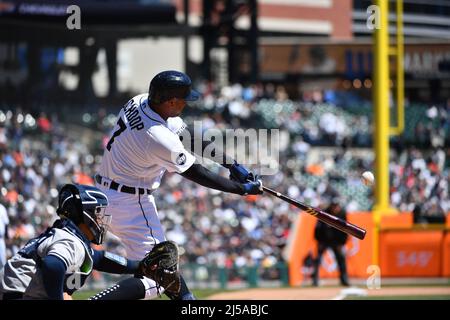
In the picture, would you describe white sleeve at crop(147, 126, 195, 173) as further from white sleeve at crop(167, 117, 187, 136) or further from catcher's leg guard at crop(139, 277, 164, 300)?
catcher's leg guard at crop(139, 277, 164, 300)

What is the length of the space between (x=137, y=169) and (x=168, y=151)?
0.37 metres

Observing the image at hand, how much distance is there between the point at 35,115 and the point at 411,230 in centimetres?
913

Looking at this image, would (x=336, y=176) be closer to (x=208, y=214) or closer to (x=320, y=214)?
(x=208, y=214)

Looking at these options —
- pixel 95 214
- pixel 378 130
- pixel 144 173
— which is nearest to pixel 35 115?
pixel 378 130

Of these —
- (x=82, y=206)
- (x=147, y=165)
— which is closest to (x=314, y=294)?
(x=147, y=165)

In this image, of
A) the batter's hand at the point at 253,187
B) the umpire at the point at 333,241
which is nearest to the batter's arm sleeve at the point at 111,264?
the batter's hand at the point at 253,187

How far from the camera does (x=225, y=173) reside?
19.5 meters

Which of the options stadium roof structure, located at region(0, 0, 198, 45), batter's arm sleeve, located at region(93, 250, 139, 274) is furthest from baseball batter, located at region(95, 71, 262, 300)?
stadium roof structure, located at region(0, 0, 198, 45)

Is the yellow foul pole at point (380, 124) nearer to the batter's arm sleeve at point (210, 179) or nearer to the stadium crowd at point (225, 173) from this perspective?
the stadium crowd at point (225, 173)

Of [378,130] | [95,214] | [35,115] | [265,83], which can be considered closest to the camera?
[95,214]

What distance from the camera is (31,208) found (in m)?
16.7

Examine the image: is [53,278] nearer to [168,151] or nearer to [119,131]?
[168,151]

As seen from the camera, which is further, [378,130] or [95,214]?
[378,130]
